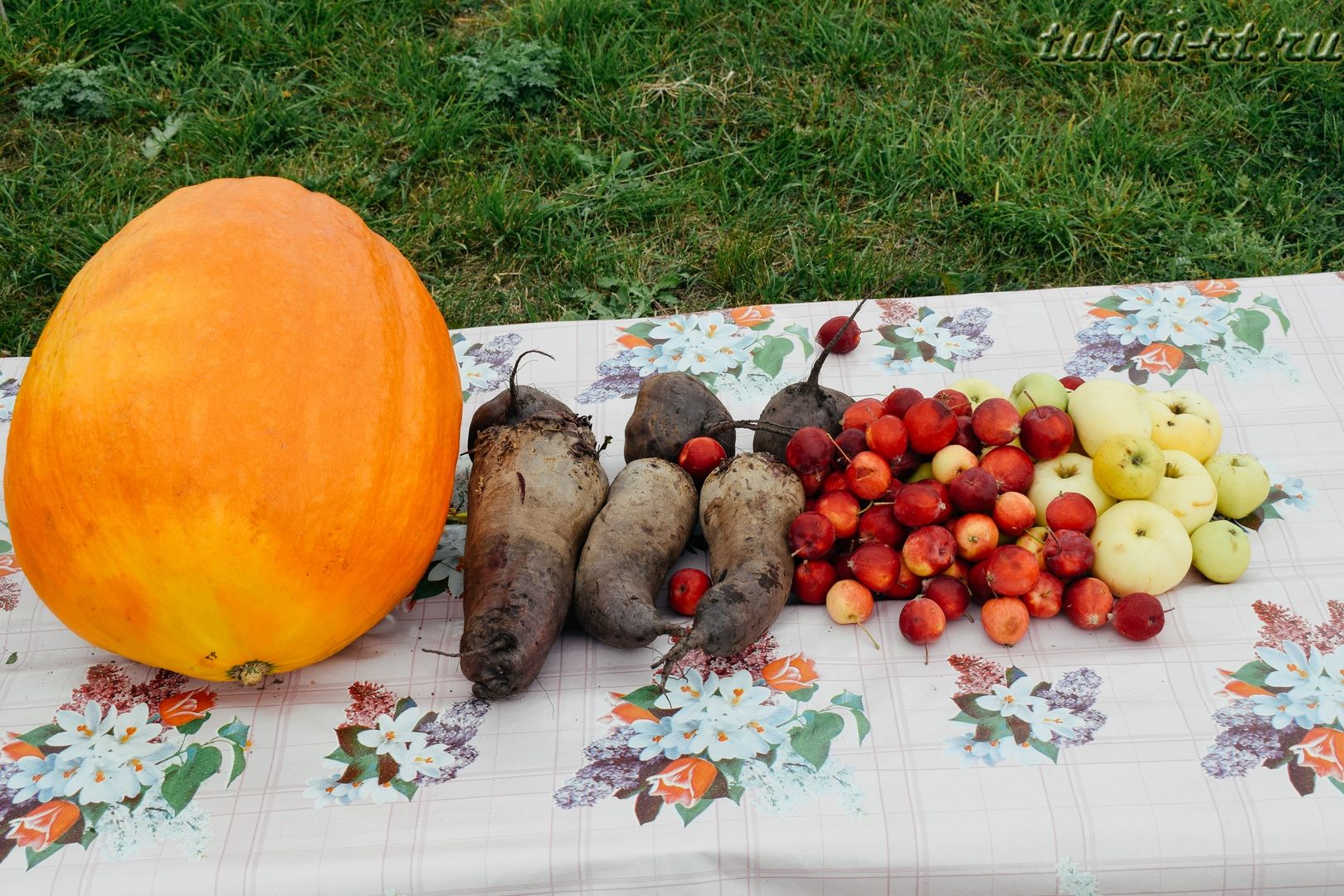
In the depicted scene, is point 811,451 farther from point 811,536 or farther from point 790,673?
point 790,673

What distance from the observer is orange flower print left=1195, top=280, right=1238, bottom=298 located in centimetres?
312

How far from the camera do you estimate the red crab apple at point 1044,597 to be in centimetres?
222

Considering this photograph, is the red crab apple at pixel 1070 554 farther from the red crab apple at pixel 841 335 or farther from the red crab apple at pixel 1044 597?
the red crab apple at pixel 841 335

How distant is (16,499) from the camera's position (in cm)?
201

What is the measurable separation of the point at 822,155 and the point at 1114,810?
119 inches

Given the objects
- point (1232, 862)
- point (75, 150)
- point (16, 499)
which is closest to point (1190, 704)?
point (1232, 862)

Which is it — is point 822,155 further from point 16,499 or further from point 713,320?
point 16,499

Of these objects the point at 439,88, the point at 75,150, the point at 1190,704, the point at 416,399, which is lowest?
the point at 75,150

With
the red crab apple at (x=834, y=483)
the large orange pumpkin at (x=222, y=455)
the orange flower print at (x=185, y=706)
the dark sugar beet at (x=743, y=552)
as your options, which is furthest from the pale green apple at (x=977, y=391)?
the orange flower print at (x=185, y=706)

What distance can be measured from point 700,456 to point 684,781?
0.73m

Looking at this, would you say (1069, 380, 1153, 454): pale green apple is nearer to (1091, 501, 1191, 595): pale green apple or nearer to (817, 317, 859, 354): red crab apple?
(1091, 501, 1191, 595): pale green apple

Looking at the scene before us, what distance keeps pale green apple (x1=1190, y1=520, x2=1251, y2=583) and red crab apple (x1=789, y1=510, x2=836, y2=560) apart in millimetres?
767

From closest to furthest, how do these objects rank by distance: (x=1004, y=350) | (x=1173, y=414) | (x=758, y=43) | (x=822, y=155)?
1. (x=1173, y=414)
2. (x=1004, y=350)
3. (x=822, y=155)
4. (x=758, y=43)

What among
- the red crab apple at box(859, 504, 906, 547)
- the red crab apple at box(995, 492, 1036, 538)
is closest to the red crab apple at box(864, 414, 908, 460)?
Answer: the red crab apple at box(859, 504, 906, 547)
